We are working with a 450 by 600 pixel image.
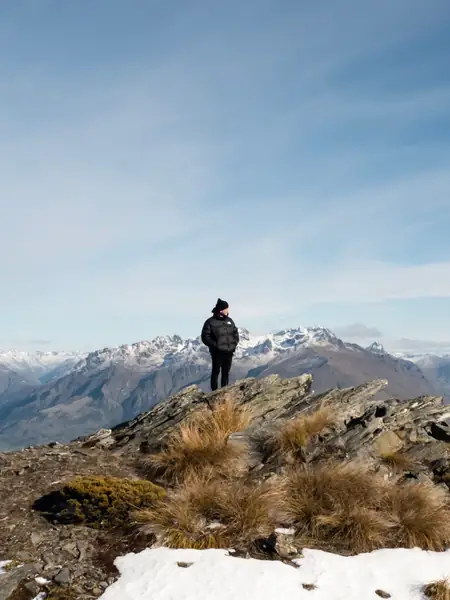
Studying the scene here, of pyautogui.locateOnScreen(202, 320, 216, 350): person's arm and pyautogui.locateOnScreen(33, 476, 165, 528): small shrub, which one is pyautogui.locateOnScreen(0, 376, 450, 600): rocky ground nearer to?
A: pyautogui.locateOnScreen(33, 476, 165, 528): small shrub

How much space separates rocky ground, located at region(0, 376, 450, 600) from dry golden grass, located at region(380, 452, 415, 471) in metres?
0.12

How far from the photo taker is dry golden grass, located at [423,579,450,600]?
7.72 m

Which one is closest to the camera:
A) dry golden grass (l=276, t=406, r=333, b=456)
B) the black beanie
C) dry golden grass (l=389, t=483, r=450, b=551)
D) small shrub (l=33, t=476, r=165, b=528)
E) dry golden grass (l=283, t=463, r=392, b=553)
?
dry golden grass (l=283, t=463, r=392, b=553)

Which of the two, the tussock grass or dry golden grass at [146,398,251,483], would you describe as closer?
the tussock grass

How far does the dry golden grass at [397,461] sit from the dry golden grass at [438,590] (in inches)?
201

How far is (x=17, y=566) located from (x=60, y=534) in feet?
4.42

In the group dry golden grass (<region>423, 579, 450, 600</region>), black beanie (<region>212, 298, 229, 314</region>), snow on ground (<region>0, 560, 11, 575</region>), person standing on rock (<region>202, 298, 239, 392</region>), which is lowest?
dry golden grass (<region>423, 579, 450, 600</region>)

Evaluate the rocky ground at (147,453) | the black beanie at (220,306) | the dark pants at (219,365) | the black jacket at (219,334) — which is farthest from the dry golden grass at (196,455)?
the black beanie at (220,306)

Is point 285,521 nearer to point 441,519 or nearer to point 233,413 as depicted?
point 441,519

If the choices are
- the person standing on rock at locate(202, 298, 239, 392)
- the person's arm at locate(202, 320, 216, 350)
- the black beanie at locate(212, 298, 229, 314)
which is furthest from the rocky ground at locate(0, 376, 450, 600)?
the black beanie at locate(212, 298, 229, 314)

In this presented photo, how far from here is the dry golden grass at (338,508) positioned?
9477 millimetres

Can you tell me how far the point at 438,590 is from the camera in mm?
7777

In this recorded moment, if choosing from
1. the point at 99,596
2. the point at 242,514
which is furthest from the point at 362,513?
the point at 99,596

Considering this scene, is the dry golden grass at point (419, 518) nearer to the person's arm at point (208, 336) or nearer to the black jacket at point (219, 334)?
the black jacket at point (219, 334)
